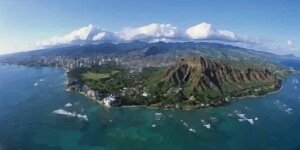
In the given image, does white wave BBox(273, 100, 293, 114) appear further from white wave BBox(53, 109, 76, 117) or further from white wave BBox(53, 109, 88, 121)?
white wave BBox(53, 109, 76, 117)

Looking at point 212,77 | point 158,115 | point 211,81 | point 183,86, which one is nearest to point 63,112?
point 158,115

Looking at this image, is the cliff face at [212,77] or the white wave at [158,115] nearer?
the white wave at [158,115]

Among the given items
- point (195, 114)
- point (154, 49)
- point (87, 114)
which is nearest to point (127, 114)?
point (87, 114)

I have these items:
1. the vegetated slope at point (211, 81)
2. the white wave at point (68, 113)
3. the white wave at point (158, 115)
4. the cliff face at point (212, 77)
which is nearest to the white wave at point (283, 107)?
the vegetated slope at point (211, 81)

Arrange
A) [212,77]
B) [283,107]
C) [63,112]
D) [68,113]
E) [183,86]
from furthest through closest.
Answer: [212,77] → [183,86] → [283,107] → [63,112] → [68,113]

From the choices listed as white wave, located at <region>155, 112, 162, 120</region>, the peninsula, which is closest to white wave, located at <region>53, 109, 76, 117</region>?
the peninsula

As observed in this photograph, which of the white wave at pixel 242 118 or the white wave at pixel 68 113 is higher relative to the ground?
the white wave at pixel 68 113

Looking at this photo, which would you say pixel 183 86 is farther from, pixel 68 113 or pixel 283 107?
pixel 68 113

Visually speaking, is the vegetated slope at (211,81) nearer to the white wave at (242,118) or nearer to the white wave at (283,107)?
the white wave at (283,107)

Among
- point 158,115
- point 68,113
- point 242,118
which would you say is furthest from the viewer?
point 68,113
